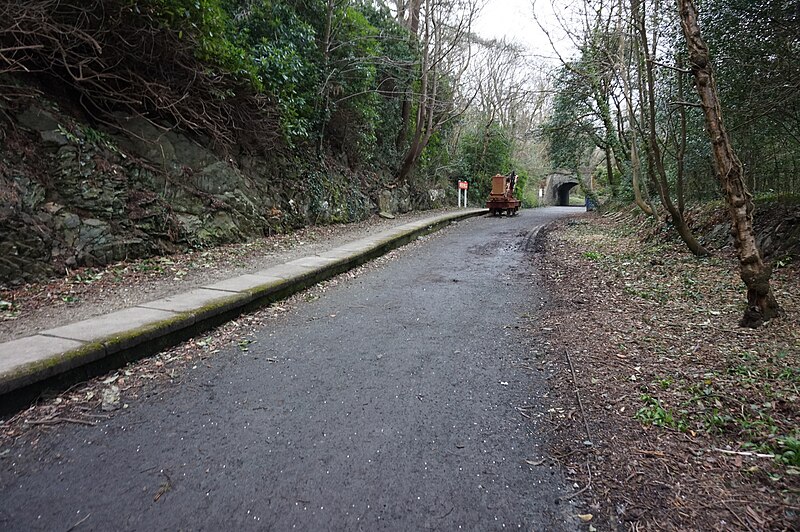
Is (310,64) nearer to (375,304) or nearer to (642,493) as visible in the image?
(375,304)

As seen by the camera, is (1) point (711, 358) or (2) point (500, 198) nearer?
(1) point (711, 358)

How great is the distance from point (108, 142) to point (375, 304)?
13.8 feet

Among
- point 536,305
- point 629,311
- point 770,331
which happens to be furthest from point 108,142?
point 770,331

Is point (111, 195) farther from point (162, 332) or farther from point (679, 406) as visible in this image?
point (679, 406)

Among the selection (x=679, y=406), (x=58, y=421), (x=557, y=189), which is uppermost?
(x=557, y=189)

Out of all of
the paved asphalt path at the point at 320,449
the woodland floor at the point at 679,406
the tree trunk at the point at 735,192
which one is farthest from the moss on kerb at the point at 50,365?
the tree trunk at the point at 735,192

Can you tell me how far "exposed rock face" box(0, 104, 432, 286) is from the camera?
14.5 ft

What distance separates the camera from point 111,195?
538cm

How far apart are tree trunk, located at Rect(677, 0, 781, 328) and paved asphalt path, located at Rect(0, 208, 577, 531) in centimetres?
185

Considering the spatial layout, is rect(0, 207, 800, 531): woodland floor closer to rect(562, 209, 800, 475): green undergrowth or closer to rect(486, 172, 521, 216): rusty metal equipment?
rect(562, 209, 800, 475): green undergrowth

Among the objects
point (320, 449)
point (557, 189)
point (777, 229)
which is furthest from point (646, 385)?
point (557, 189)

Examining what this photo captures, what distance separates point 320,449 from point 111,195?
4.95m

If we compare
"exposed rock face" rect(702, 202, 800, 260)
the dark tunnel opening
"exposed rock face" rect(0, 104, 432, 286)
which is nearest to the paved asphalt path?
"exposed rock face" rect(0, 104, 432, 286)

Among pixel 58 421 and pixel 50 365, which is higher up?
pixel 50 365
